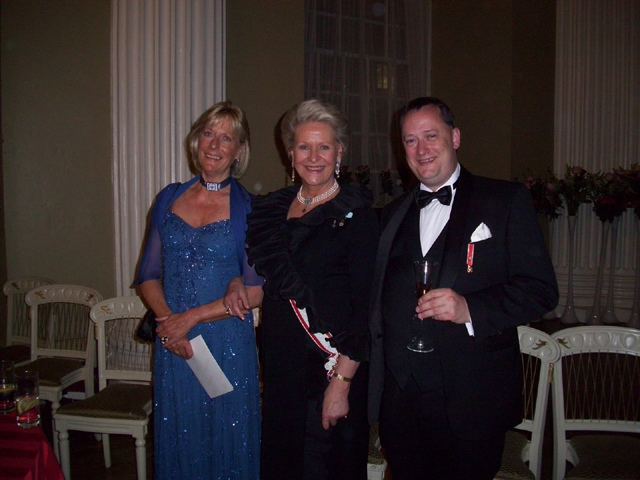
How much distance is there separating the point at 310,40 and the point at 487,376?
6114 millimetres

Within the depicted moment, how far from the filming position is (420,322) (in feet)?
5.57

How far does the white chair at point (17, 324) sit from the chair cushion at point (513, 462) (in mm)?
3236

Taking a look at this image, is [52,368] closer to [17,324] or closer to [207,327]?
[17,324]

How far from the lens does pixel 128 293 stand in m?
3.70

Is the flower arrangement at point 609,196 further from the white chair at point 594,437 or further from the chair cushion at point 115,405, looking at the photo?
the chair cushion at point 115,405

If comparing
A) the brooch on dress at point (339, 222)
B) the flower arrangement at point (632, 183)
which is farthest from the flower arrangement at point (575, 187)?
the brooch on dress at point (339, 222)

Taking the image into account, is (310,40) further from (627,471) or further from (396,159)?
(627,471)

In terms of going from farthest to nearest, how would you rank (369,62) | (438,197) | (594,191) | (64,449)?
(369,62) → (594,191) → (64,449) → (438,197)

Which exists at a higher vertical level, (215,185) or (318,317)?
(215,185)

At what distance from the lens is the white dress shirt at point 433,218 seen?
5.76 feet

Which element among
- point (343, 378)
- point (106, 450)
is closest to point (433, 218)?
point (343, 378)

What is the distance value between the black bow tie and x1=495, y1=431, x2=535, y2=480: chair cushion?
1128 mm

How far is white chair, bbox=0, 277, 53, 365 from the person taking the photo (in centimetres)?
382

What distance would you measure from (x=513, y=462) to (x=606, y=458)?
355mm
